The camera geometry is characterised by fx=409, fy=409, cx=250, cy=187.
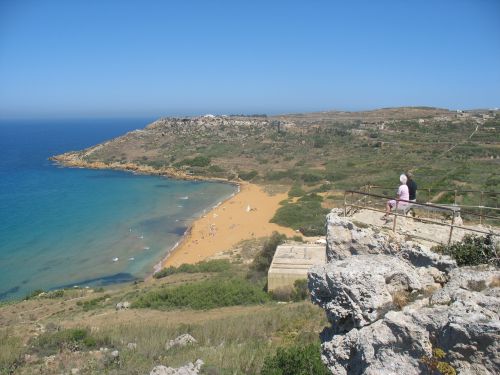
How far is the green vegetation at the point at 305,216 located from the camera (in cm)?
2984

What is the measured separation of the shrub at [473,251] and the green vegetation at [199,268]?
16.7 meters

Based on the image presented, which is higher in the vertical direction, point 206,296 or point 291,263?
point 291,263

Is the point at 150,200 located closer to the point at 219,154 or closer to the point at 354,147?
the point at 219,154

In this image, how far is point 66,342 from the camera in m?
11.3

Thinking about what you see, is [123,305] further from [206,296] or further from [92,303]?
[206,296]

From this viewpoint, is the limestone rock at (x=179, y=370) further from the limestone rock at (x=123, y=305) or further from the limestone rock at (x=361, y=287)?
the limestone rock at (x=123, y=305)

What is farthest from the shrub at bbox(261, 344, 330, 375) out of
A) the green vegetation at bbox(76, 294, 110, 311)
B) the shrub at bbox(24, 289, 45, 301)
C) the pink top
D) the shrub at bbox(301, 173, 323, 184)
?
the shrub at bbox(301, 173, 323, 184)

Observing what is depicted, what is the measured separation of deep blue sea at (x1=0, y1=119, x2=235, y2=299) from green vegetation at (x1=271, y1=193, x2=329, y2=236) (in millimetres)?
8741

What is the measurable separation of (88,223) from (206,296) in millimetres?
23898

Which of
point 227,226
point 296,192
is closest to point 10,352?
point 227,226

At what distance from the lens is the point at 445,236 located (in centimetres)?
881

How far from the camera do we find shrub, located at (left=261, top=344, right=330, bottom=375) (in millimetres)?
7371

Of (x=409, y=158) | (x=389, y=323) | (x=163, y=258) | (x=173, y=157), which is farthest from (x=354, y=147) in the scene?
(x=389, y=323)

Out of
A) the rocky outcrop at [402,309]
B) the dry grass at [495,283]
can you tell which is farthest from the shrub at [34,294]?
the dry grass at [495,283]
